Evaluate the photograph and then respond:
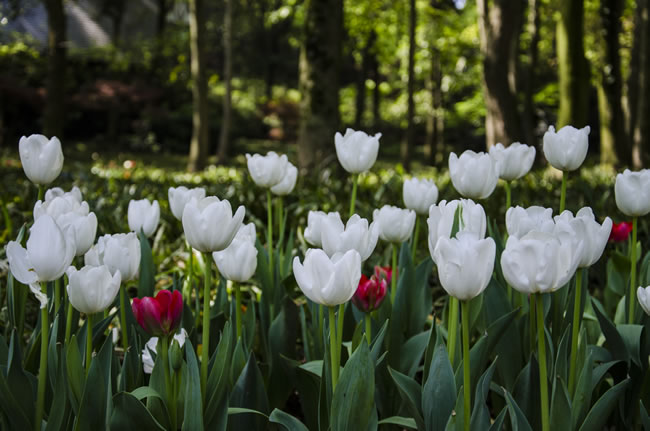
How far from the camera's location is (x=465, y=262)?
1.08 meters

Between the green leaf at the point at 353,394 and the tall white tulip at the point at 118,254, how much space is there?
23.2 inches

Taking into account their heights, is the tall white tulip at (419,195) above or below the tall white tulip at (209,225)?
above

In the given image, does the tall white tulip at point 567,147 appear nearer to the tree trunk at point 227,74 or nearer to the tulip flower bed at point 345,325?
the tulip flower bed at point 345,325

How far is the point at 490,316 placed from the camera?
5.71ft

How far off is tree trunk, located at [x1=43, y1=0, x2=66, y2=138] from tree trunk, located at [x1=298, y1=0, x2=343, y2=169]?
4420 mm

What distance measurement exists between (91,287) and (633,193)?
4.26ft

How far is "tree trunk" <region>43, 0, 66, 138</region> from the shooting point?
29.9ft

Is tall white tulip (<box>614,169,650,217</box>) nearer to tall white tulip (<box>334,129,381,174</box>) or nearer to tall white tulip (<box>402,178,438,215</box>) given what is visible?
tall white tulip (<box>402,178,438,215</box>)

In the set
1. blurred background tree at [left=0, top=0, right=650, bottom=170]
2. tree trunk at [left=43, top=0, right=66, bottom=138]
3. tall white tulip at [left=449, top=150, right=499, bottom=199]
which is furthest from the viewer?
tree trunk at [left=43, top=0, right=66, bottom=138]

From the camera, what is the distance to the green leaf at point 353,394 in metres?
1.19

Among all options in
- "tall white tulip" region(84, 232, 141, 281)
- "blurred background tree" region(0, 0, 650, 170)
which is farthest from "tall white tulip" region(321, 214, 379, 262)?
"blurred background tree" region(0, 0, 650, 170)

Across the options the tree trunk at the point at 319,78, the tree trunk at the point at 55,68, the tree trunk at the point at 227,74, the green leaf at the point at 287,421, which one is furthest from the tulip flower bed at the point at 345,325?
the tree trunk at the point at 227,74

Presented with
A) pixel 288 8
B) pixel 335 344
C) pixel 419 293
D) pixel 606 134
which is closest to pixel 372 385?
pixel 335 344

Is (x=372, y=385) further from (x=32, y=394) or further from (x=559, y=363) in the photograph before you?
(x=32, y=394)
